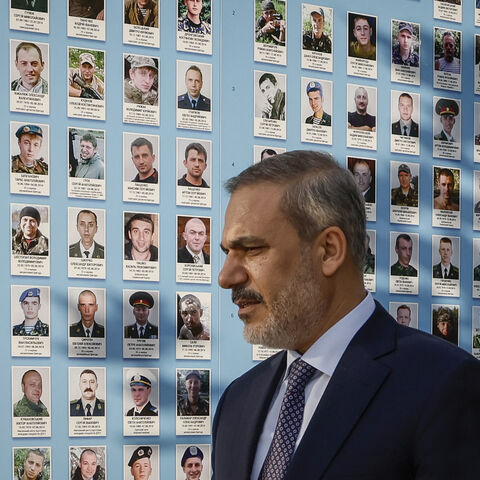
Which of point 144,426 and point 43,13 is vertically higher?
point 43,13

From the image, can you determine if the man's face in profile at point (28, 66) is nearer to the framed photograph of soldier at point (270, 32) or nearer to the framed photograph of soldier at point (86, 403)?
the framed photograph of soldier at point (270, 32)

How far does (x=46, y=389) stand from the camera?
2.01 metres

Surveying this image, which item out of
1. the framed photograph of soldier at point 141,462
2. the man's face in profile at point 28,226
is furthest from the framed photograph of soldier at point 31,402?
the man's face in profile at point 28,226

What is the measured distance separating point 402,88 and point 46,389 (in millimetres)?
1336

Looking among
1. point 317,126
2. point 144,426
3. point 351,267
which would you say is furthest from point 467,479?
point 317,126

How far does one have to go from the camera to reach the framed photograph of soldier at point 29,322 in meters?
1.98

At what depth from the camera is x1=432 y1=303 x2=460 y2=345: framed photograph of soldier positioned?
7.95 feet

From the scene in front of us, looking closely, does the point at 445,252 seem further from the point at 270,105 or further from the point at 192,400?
the point at 192,400

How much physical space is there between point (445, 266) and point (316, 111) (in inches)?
24.0

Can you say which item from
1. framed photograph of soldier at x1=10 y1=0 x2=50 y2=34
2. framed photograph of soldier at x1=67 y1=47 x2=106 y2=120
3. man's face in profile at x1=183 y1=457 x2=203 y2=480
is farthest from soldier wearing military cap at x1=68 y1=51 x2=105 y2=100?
man's face in profile at x1=183 y1=457 x2=203 y2=480

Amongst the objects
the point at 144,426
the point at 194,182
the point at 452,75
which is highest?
the point at 452,75

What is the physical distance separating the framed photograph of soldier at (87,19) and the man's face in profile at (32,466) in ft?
3.47

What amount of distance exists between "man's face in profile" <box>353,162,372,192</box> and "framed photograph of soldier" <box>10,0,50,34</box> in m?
0.94

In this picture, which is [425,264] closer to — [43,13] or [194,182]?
→ [194,182]
